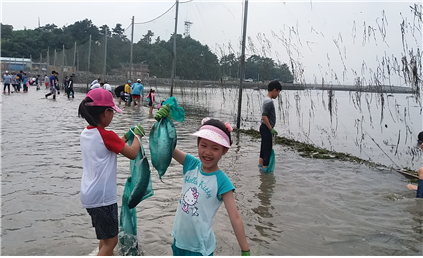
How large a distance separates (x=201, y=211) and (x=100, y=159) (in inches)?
36.9

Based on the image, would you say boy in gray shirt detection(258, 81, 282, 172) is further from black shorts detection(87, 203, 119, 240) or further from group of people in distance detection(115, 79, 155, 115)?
group of people in distance detection(115, 79, 155, 115)

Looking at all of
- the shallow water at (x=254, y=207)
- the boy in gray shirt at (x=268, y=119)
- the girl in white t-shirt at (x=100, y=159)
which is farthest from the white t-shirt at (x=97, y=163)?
the boy in gray shirt at (x=268, y=119)

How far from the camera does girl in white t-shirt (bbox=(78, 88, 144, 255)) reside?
268 centimetres

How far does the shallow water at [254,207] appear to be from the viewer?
3.67 meters

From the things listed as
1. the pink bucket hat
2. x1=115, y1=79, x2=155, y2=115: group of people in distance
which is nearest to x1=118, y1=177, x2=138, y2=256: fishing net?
the pink bucket hat

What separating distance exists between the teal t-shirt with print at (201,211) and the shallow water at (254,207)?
4.16 ft

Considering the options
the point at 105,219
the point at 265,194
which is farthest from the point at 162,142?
the point at 265,194

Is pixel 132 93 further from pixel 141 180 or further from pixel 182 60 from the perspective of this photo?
pixel 141 180

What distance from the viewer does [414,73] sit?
7703 mm

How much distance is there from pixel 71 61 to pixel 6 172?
3209 centimetres

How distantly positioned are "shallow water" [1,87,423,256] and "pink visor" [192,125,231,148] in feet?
5.55

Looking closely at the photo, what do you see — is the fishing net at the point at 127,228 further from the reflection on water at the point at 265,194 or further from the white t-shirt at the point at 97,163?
the reflection on water at the point at 265,194

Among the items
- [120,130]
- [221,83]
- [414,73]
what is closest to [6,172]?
[120,130]

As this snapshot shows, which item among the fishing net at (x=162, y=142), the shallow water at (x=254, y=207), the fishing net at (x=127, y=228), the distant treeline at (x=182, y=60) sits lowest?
the shallow water at (x=254, y=207)
